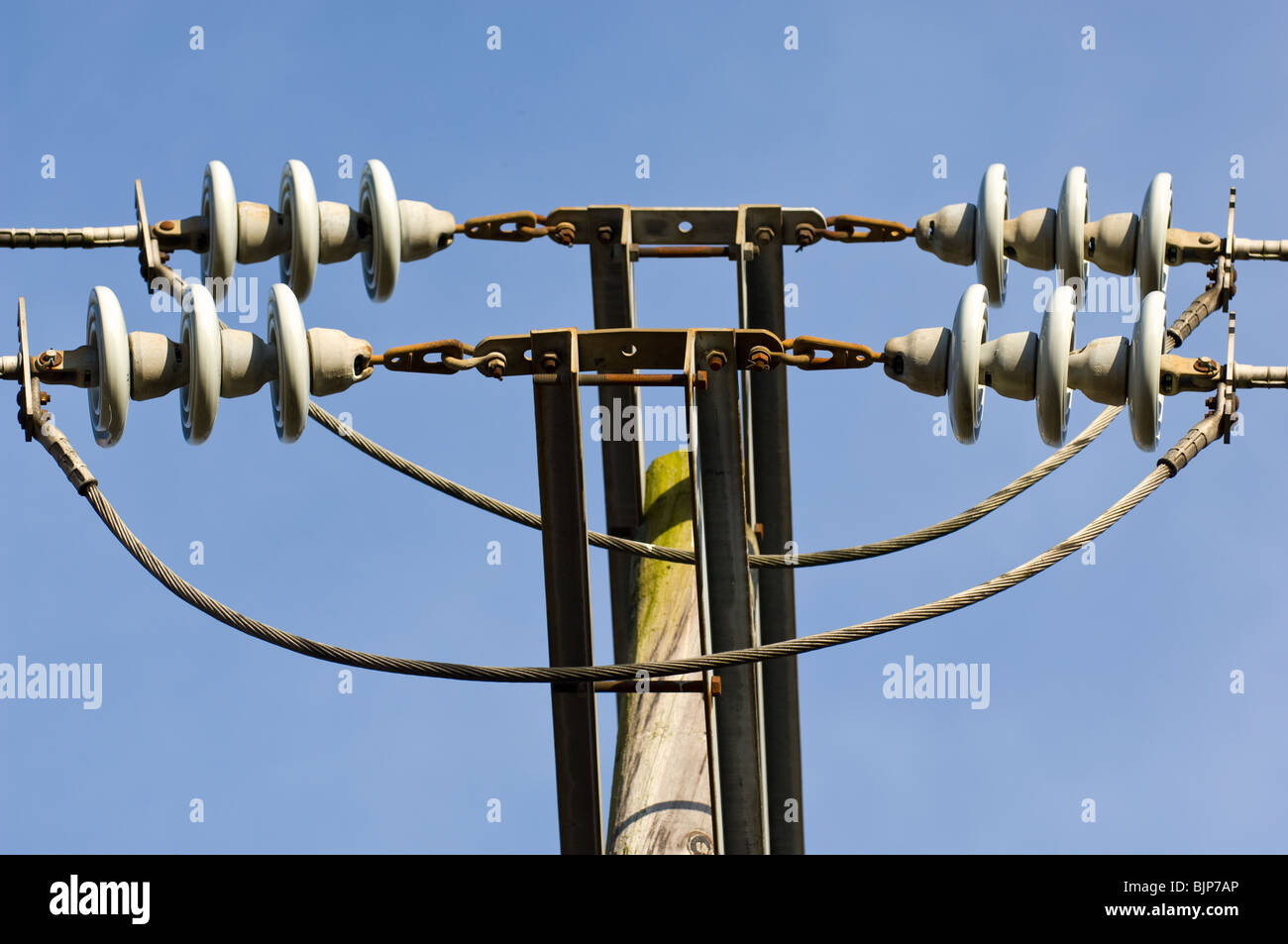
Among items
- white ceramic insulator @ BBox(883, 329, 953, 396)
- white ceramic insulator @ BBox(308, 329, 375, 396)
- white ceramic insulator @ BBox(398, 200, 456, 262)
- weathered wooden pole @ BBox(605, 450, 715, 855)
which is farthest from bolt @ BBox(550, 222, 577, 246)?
white ceramic insulator @ BBox(883, 329, 953, 396)

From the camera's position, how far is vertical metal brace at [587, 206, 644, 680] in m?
13.1

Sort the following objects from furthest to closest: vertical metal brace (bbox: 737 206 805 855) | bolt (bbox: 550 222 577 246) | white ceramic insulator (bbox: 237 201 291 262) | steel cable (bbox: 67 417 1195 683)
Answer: vertical metal brace (bbox: 737 206 805 855) < bolt (bbox: 550 222 577 246) < white ceramic insulator (bbox: 237 201 291 262) < steel cable (bbox: 67 417 1195 683)

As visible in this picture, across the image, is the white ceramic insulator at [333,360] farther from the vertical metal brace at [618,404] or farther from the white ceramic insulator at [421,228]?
the vertical metal brace at [618,404]

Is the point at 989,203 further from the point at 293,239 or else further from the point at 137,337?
the point at 137,337

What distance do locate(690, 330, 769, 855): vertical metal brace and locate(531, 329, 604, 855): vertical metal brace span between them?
516 mm

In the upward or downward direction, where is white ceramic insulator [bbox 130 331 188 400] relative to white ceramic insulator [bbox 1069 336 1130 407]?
upward

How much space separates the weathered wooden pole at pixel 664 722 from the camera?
12195 millimetres

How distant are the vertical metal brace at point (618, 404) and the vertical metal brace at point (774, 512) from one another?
60 cm

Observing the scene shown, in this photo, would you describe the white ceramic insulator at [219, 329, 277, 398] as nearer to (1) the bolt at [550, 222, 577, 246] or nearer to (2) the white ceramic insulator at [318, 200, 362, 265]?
(2) the white ceramic insulator at [318, 200, 362, 265]

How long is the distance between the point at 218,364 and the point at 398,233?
1704mm

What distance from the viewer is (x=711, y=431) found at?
461 inches

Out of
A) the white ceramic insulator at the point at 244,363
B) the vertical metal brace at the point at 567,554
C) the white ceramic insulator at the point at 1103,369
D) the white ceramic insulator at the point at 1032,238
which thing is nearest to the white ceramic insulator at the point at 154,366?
the white ceramic insulator at the point at 244,363
